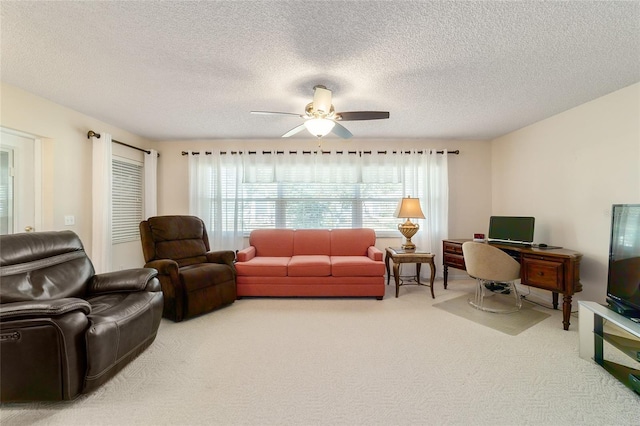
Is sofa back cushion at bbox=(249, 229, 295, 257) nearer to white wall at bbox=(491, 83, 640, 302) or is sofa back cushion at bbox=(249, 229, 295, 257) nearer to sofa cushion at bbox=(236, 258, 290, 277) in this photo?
sofa cushion at bbox=(236, 258, 290, 277)

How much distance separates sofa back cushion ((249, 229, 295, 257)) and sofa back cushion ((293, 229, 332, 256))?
0.10 metres

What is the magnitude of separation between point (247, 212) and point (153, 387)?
286 cm

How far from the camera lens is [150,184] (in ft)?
13.1

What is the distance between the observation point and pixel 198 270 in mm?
2811

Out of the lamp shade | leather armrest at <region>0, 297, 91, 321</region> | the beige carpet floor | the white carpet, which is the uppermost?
the lamp shade

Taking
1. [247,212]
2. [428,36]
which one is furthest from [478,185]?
[247,212]

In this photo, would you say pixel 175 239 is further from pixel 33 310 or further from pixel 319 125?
pixel 319 125

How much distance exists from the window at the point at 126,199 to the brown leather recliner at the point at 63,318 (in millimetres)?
1604

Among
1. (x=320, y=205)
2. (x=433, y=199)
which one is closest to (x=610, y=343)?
(x=433, y=199)

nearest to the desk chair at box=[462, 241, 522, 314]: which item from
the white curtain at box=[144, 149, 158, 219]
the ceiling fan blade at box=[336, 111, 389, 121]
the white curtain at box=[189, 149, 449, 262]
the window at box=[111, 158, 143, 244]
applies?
the white curtain at box=[189, 149, 449, 262]

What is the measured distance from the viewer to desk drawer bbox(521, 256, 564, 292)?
2451 mm

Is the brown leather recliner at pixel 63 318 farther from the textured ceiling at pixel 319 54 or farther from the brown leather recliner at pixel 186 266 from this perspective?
the textured ceiling at pixel 319 54

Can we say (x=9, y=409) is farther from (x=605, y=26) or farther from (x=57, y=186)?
(x=605, y=26)

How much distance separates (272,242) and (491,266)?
2994 mm
